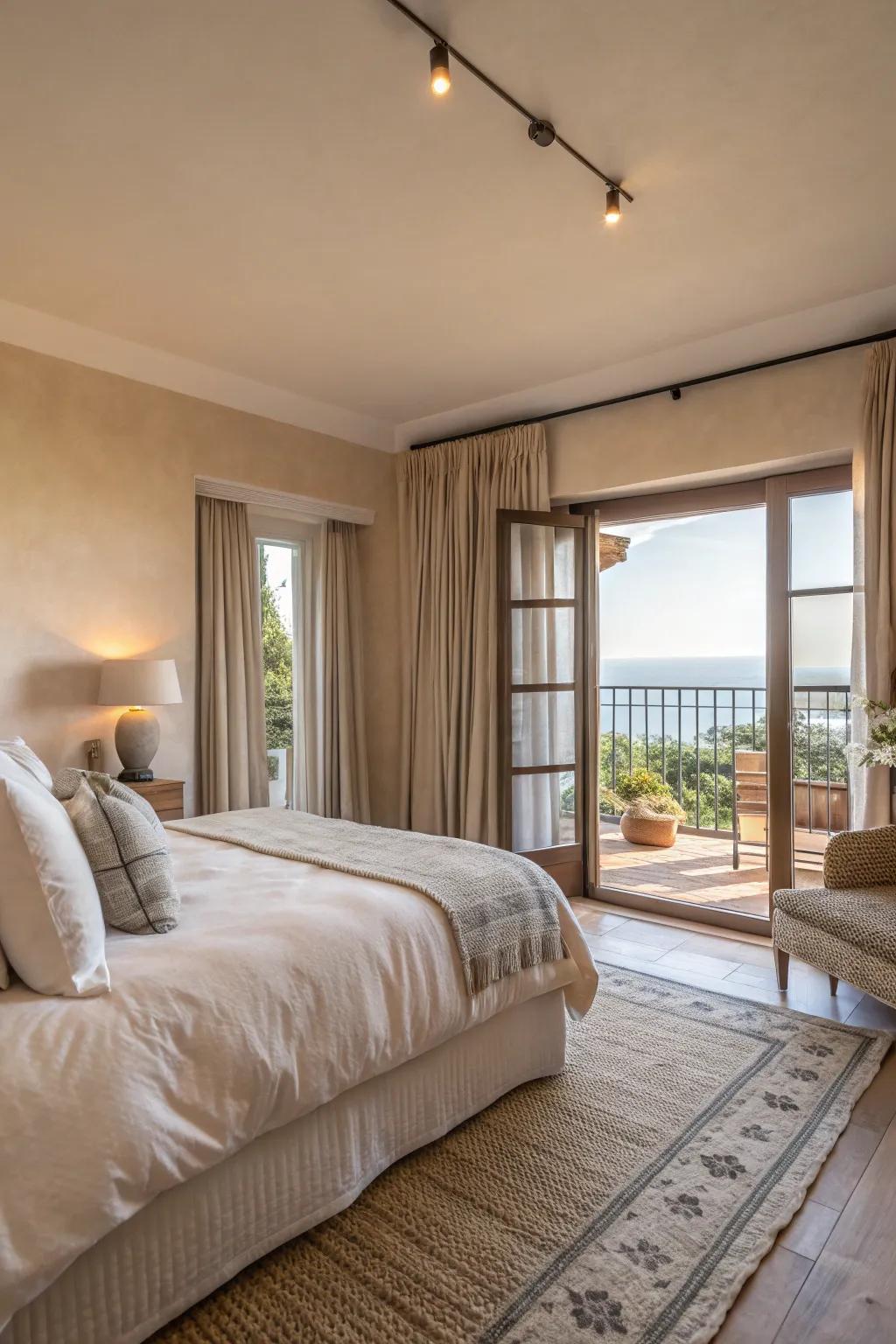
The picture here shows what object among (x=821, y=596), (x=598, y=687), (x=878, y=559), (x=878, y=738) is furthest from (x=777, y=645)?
(x=598, y=687)

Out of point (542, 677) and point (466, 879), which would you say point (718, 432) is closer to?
point (542, 677)

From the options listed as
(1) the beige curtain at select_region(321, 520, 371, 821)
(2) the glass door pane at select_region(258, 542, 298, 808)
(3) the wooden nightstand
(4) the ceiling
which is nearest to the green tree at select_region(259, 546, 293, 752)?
(2) the glass door pane at select_region(258, 542, 298, 808)

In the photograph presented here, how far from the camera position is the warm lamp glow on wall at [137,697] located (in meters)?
3.55

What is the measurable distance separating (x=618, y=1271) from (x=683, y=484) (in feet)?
11.4

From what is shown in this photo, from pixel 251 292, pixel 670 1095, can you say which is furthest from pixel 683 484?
pixel 670 1095

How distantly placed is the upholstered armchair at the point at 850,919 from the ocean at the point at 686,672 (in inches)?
110

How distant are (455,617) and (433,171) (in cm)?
256

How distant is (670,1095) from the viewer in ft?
7.84

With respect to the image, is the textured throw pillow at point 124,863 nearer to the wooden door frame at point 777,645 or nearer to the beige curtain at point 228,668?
the beige curtain at point 228,668

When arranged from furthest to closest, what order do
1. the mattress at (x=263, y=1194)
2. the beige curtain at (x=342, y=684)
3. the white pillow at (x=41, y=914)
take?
the beige curtain at (x=342, y=684) < the white pillow at (x=41, y=914) < the mattress at (x=263, y=1194)

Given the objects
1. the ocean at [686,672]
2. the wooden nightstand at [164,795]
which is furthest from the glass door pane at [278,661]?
the ocean at [686,672]

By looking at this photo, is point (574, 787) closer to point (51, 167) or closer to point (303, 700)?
point (303, 700)

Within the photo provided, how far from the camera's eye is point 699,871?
532cm

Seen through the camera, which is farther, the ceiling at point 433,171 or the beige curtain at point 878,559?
the beige curtain at point 878,559
